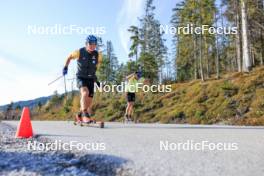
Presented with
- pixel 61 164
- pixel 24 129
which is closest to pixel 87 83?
pixel 24 129

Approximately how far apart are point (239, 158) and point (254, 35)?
59030 millimetres

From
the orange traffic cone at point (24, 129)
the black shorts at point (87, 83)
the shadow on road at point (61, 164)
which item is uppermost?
the black shorts at point (87, 83)

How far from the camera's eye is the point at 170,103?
26516mm

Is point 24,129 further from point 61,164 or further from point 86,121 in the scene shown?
point 61,164

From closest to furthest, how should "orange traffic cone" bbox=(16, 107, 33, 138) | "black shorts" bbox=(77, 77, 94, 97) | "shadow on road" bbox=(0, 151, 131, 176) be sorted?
"shadow on road" bbox=(0, 151, 131, 176), "orange traffic cone" bbox=(16, 107, 33, 138), "black shorts" bbox=(77, 77, 94, 97)

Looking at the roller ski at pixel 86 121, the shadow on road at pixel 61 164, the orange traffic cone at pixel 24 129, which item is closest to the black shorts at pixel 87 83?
the roller ski at pixel 86 121

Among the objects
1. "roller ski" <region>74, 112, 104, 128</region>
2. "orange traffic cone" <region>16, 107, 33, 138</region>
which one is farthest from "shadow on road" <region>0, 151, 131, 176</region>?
"roller ski" <region>74, 112, 104, 128</region>

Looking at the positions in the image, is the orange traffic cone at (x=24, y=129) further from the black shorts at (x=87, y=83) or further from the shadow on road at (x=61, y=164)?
the black shorts at (x=87, y=83)

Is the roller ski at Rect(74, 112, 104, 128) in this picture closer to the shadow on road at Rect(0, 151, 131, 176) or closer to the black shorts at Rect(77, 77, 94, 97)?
the black shorts at Rect(77, 77, 94, 97)

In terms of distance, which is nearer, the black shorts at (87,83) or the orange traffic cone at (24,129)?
the orange traffic cone at (24,129)

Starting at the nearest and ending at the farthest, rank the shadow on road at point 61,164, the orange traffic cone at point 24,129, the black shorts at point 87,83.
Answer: the shadow on road at point 61,164, the orange traffic cone at point 24,129, the black shorts at point 87,83

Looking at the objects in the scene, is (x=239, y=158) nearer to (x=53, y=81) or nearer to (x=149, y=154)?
(x=149, y=154)

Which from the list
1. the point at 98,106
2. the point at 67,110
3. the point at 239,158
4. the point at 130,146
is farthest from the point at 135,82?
the point at 67,110

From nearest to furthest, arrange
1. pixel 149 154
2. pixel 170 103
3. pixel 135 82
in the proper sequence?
pixel 149 154 < pixel 135 82 < pixel 170 103
